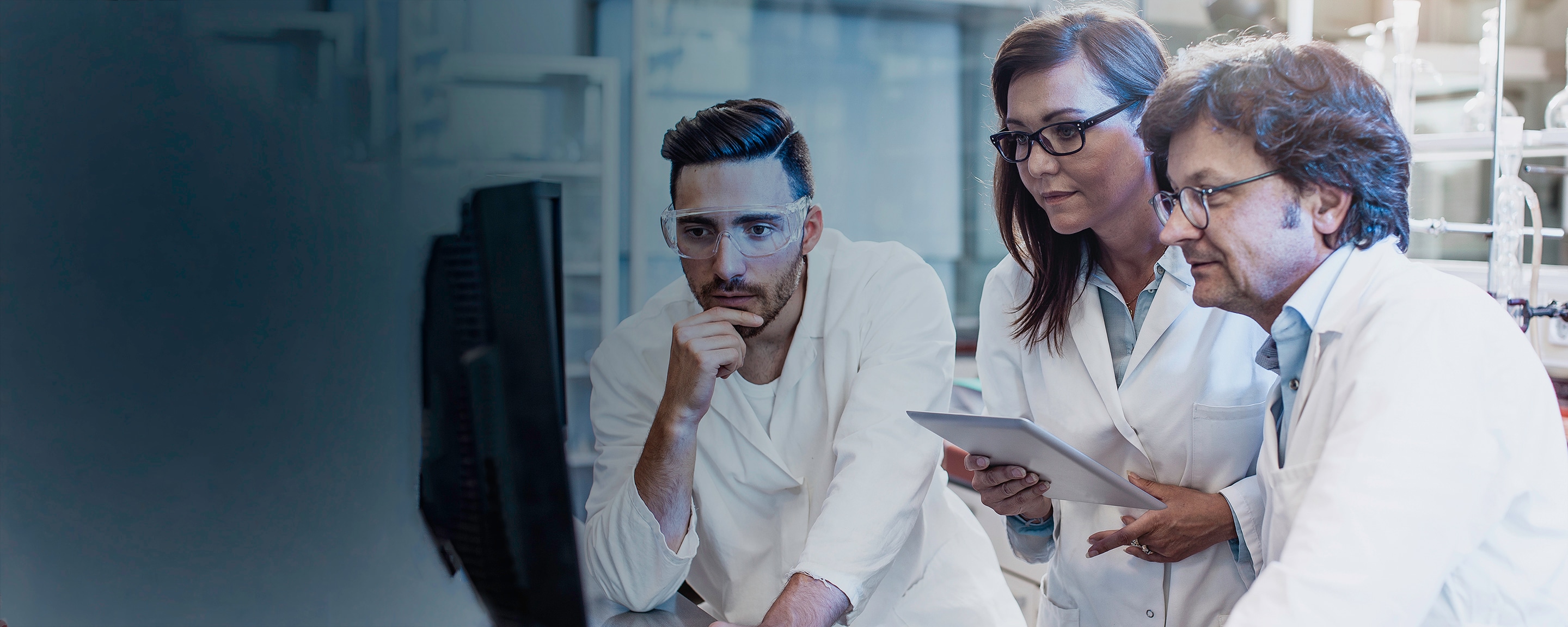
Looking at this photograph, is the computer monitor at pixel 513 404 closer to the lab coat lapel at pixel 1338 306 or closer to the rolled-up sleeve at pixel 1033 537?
the lab coat lapel at pixel 1338 306

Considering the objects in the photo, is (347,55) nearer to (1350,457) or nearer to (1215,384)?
(1350,457)

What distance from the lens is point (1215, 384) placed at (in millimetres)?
1210

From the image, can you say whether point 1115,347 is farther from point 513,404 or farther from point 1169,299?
point 513,404

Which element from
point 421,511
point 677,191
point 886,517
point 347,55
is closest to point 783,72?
point 677,191

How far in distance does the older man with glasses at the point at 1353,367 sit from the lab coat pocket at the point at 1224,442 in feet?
0.56

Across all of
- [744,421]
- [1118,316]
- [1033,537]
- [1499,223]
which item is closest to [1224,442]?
[1118,316]

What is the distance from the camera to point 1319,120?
0.87m

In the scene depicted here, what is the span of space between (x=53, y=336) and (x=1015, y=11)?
2.74 m

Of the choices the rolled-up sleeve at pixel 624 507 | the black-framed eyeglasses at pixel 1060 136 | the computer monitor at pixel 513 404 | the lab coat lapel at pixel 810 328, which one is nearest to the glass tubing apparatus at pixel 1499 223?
the black-framed eyeglasses at pixel 1060 136

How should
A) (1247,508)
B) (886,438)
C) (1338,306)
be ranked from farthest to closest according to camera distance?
1. (886,438)
2. (1247,508)
3. (1338,306)

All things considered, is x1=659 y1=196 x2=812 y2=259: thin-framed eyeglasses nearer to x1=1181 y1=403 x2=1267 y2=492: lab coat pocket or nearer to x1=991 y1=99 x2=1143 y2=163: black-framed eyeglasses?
x1=991 y1=99 x2=1143 y2=163: black-framed eyeglasses

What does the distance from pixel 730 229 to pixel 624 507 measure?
0.34m

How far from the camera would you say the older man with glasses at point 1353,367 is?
722mm

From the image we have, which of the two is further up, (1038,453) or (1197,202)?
(1197,202)
